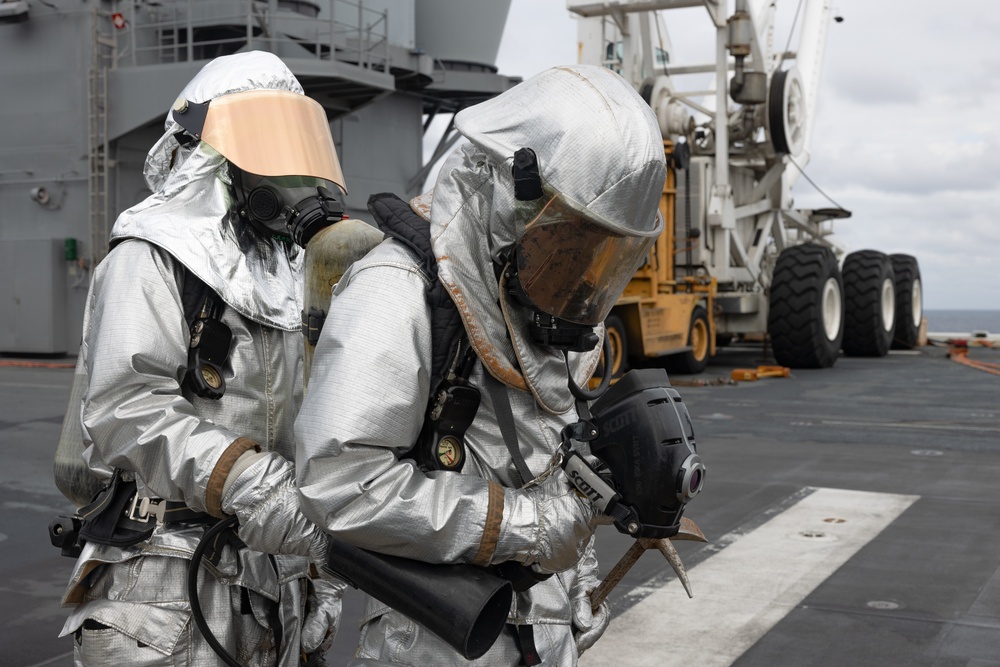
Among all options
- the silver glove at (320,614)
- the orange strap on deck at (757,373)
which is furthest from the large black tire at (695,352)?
the silver glove at (320,614)

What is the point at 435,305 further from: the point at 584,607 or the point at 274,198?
the point at 274,198

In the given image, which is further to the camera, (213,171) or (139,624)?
(213,171)

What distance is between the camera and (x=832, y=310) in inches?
614

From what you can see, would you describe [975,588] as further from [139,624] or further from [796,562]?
[139,624]

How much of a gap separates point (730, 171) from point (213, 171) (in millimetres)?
13885

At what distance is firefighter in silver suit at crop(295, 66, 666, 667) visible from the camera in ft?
6.09

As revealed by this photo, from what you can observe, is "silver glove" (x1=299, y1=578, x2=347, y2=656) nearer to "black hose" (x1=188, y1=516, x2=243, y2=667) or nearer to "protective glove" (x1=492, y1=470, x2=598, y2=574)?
"black hose" (x1=188, y1=516, x2=243, y2=667)

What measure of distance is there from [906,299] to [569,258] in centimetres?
1829

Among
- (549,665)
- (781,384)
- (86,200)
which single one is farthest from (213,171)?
(86,200)

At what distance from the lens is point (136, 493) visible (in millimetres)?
2504

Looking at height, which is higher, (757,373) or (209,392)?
(209,392)

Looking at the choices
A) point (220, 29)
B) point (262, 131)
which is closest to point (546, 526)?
point (262, 131)

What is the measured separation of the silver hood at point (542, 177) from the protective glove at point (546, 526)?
A: 0.58ft

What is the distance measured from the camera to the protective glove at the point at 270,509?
6.77 ft
